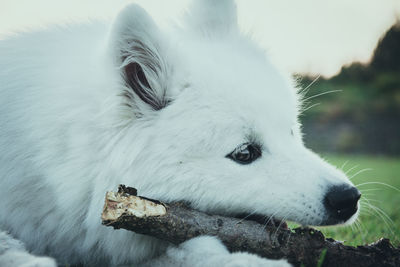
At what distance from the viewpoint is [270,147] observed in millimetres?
2314

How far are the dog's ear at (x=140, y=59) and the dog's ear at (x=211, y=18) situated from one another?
73cm

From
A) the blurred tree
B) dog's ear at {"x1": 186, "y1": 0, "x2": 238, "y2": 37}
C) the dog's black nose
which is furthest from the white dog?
the blurred tree

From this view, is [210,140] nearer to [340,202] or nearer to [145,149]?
[145,149]

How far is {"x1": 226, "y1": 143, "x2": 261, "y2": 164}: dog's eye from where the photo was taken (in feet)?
7.32

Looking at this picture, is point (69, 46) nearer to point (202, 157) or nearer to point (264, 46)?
point (202, 157)

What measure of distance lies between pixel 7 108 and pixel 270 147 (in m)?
1.72

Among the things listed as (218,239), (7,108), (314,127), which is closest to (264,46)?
(218,239)

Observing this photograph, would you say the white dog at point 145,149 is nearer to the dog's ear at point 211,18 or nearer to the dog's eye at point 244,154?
the dog's eye at point 244,154

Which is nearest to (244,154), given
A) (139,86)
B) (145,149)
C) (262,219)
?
(262,219)

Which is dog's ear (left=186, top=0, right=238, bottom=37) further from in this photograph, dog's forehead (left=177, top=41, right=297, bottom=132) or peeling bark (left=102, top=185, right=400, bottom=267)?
peeling bark (left=102, top=185, right=400, bottom=267)

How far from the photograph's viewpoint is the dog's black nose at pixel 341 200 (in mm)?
2137

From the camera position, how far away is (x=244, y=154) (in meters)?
2.24

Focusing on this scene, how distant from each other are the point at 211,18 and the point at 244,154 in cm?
127

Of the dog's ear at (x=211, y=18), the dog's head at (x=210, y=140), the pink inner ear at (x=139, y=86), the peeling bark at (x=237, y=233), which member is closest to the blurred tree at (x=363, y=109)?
the dog's ear at (x=211, y=18)
